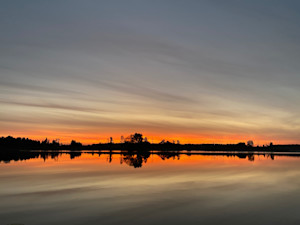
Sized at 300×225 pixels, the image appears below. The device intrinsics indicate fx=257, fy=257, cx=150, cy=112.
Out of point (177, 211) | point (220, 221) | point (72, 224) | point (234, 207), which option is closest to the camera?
point (72, 224)

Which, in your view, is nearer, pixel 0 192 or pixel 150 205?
pixel 150 205

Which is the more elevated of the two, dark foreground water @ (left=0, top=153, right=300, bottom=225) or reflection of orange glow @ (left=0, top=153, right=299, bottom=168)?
reflection of orange glow @ (left=0, top=153, right=299, bottom=168)

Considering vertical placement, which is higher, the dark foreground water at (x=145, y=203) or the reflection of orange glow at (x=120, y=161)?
the reflection of orange glow at (x=120, y=161)

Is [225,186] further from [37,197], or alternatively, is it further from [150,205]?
[37,197]

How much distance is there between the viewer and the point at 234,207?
70.4ft

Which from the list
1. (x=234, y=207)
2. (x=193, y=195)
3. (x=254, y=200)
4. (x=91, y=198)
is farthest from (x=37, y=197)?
(x=254, y=200)

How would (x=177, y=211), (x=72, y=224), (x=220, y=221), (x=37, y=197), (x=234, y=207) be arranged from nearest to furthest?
(x=72, y=224)
(x=220, y=221)
(x=177, y=211)
(x=234, y=207)
(x=37, y=197)

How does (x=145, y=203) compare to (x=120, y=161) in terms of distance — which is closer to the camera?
(x=145, y=203)

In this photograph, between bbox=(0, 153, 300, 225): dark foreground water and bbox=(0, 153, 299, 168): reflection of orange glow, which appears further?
bbox=(0, 153, 299, 168): reflection of orange glow

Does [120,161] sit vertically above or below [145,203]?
above

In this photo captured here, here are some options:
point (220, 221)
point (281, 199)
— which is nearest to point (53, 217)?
point (220, 221)

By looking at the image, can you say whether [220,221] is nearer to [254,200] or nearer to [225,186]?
[254,200]

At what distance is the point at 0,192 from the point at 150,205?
15.9 meters

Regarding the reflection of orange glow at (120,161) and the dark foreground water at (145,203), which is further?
the reflection of orange glow at (120,161)
